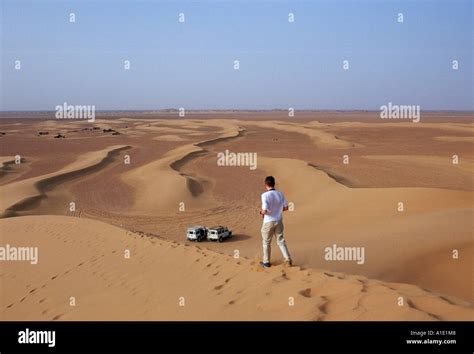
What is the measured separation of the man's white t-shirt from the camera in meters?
7.89

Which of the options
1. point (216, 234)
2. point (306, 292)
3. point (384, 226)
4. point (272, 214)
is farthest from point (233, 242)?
point (306, 292)

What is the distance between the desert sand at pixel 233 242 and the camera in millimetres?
6555

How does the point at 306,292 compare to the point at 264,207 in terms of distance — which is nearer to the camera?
the point at 306,292

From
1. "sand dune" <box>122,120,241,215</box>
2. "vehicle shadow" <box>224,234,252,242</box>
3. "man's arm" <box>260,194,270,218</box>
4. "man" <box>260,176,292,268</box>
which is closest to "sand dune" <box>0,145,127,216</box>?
"sand dune" <box>122,120,241,215</box>

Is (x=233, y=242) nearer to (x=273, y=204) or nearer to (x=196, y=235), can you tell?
(x=196, y=235)

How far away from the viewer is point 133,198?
25.7 metres

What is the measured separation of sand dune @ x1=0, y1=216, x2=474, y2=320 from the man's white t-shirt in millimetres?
874

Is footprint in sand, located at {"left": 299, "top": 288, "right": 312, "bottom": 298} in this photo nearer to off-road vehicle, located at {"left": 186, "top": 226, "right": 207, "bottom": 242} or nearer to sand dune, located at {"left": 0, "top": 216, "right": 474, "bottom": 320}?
sand dune, located at {"left": 0, "top": 216, "right": 474, "bottom": 320}

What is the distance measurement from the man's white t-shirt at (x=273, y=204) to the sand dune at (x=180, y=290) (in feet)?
2.87

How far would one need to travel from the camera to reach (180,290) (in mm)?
7637

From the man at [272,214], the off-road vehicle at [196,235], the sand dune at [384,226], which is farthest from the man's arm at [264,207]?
the off-road vehicle at [196,235]

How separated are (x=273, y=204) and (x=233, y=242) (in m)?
8.47

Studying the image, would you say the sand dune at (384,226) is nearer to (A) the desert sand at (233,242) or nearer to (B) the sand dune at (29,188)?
(A) the desert sand at (233,242)
